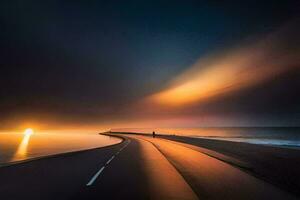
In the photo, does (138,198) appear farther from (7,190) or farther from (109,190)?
(7,190)

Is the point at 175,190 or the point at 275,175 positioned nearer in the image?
the point at 175,190

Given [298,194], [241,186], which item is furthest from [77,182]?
[298,194]

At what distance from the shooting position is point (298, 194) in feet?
32.6

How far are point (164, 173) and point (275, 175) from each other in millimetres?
5234

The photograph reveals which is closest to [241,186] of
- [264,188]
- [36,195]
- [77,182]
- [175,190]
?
[264,188]

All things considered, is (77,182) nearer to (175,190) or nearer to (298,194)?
(175,190)

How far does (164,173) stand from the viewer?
1445 cm

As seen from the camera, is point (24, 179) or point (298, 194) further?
point (24, 179)

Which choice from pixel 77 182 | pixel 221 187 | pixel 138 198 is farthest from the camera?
pixel 77 182

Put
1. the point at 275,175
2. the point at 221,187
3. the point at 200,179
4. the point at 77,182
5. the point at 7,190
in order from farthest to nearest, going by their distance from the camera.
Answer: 1. the point at 275,175
2. the point at 200,179
3. the point at 77,182
4. the point at 221,187
5. the point at 7,190

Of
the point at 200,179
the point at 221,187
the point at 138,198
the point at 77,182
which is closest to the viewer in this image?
the point at 138,198

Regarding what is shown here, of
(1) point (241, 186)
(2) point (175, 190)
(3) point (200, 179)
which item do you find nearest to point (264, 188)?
(1) point (241, 186)

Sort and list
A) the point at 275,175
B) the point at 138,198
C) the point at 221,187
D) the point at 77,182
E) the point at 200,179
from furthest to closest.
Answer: the point at 275,175, the point at 200,179, the point at 77,182, the point at 221,187, the point at 138,198

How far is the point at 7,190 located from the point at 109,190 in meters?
3.28
